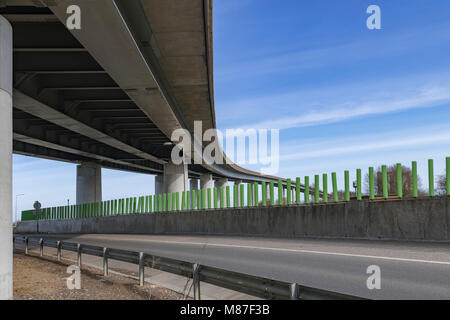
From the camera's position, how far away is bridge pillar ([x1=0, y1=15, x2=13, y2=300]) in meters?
7.98

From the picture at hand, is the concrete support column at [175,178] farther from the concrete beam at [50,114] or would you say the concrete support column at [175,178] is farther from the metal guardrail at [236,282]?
the metal guardrail at [236,282]

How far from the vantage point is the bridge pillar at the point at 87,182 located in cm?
4212

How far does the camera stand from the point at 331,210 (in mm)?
16406

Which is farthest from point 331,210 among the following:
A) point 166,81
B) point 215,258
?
point 166,81

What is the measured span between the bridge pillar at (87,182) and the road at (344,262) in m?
27.8

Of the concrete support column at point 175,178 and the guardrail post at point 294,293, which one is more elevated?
the concrete support column at point 175,178

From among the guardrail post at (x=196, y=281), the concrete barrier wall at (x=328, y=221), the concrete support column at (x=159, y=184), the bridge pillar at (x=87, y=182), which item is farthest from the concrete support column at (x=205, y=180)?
the guardrail post at (x=196, y=281)

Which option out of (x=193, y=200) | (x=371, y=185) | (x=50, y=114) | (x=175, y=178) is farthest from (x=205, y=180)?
(x=371, y=185)

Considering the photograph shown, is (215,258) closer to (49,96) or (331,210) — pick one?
(331,210)

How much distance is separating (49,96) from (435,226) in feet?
50.6

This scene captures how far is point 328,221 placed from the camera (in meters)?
16.6

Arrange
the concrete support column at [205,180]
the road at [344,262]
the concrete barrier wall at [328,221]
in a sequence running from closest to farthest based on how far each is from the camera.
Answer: the road at [344,262] → the concrete barrier wall at [328,221] → the concrete support column at [205,180]
